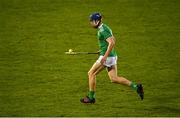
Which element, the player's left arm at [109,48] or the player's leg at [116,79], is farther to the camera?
the player's leg at [116,79]

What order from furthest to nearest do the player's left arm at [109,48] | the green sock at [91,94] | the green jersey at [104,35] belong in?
the green sock at [91,94]
the green jersey at [104,35]
the player's left arm at [109,48]

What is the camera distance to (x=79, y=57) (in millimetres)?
16203

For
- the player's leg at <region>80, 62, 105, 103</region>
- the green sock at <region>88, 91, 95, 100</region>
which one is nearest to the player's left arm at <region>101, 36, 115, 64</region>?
the player's leg at <region>80, 62, 105, 103</region>

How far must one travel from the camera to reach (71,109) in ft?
38.7

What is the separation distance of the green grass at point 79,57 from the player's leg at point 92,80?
0.71 feet

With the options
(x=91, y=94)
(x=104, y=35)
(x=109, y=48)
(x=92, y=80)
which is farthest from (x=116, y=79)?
(x=104, y=35)

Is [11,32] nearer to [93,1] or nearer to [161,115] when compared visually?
[93,1]

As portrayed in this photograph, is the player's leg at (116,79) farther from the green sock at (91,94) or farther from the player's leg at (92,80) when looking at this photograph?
the green sock at (91,94)

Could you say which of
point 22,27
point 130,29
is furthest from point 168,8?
point 22,27

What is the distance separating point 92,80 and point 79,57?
4218mm

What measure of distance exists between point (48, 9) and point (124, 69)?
7.56 m

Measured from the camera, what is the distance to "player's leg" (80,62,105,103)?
39.5 feet

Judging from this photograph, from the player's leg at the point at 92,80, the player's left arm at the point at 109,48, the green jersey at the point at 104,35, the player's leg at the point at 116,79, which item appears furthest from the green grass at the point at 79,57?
the green jersey at the point at 104,35

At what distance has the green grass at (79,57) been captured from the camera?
39.7 ft
